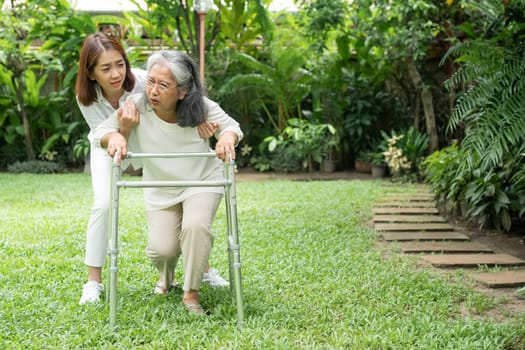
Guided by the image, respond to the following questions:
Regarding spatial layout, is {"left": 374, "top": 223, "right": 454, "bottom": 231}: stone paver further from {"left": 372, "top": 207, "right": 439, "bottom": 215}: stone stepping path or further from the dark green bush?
the dark green bush

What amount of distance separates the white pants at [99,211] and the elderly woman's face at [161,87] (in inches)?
19.6

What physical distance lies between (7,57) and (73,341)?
25.8 ft

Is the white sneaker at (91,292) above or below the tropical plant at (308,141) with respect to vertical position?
below

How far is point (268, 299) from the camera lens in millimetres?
3203

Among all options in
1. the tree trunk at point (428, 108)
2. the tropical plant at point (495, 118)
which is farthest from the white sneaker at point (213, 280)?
the tree trunk at point (428, 108)

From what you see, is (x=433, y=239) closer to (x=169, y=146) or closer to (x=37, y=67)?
(x=169, y=146)

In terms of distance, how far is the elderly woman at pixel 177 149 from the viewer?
9.51 feet

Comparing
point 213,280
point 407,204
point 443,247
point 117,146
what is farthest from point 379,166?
point 117,146

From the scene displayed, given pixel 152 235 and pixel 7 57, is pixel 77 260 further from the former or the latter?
pixel 7 57

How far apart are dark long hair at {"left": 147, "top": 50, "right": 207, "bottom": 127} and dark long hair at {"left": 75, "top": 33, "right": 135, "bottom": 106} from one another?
1.26 feet

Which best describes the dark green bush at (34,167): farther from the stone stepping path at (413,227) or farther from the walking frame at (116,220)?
the walking frame at (116,220)

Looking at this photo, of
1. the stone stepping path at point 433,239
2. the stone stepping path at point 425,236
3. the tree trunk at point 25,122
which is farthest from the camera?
the tree trunk at point 25,122

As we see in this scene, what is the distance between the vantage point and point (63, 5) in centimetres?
930

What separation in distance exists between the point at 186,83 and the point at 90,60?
1.98 ft
